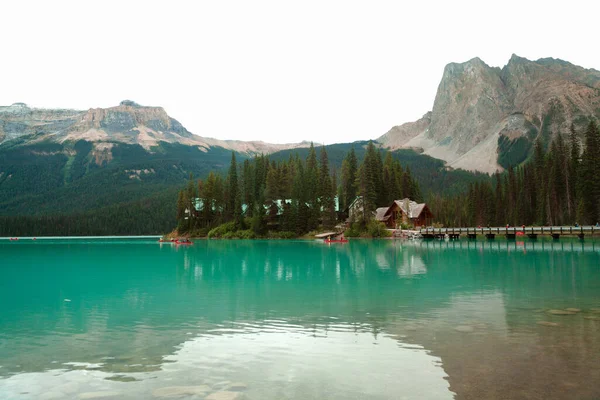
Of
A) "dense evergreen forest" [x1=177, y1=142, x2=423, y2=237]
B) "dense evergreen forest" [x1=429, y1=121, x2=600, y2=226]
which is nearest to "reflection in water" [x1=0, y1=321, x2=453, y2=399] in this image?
"dense evergreen forest" [x1=429, y1=121, x2=600, y2=226]

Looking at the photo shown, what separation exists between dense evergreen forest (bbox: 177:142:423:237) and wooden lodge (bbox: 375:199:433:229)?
373cm

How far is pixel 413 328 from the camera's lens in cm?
1712

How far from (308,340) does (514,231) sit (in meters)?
82.6

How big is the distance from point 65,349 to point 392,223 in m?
106

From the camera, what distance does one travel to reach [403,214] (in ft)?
378

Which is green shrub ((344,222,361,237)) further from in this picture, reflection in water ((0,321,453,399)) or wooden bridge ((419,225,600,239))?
reflection in water ((0,321,453,399))

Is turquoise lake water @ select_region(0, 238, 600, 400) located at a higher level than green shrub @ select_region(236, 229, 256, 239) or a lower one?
lower

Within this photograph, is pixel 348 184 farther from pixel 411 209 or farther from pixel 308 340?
pixel 308 340

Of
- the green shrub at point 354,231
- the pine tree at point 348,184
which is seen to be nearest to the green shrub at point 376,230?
the green shrub at point 354,231

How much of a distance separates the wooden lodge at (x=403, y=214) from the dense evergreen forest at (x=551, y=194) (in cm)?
2164

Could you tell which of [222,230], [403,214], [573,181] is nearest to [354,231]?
[403,214]

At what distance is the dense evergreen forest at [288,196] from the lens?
119062 millimetres

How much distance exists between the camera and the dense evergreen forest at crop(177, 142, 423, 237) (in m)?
119

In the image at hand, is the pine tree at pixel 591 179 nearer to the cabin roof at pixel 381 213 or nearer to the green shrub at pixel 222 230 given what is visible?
the cabin roof at pixel 381 213
